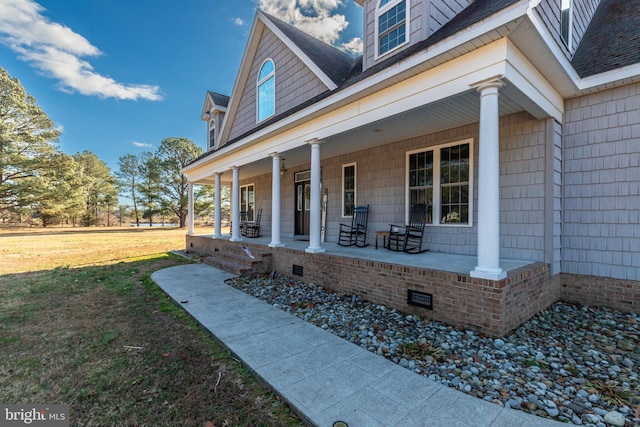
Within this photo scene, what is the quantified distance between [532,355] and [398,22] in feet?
19.9

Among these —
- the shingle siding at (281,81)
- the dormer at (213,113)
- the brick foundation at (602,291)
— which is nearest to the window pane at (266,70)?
the shingle siding at (281,81)

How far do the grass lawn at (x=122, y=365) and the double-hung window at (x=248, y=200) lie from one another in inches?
255

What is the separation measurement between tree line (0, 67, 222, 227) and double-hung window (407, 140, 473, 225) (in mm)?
25023

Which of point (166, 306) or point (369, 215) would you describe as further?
point (369, 215)

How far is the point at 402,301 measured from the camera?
4.13 meters

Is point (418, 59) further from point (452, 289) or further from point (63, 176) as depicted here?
point (63, 176)

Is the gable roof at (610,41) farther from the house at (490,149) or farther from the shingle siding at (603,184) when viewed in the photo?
the shingle siding at (603,184)

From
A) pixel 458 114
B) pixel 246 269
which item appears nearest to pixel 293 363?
pixel 246 269

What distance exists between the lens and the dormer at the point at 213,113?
11.9 metres

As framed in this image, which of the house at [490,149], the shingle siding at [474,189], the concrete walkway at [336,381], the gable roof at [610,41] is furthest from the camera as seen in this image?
the shingle siding at [474,189]

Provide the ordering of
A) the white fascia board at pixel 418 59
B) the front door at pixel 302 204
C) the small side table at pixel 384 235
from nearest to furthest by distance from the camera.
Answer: the white fascia board at pixel 418 59, the small side table at pixel 384 235, the front door at pixel 302 204

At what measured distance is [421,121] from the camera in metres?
5.17

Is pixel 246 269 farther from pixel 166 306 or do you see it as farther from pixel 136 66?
pixel 136 66

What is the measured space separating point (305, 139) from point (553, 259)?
4.80 m
